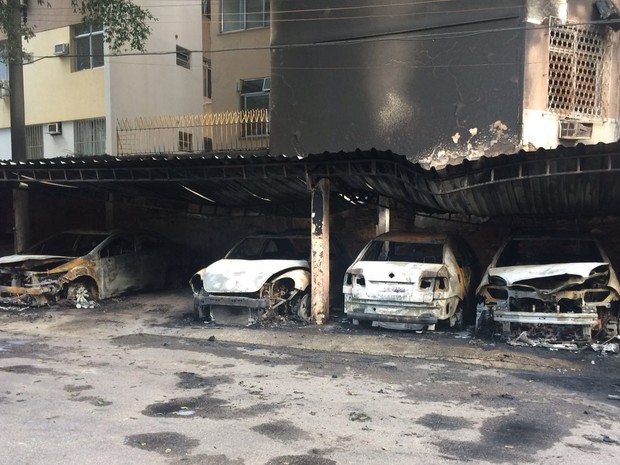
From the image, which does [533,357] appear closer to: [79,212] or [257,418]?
[257,418]

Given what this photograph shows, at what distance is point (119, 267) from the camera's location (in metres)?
12.0

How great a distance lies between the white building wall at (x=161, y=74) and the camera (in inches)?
686

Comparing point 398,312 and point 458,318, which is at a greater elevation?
point 398,312

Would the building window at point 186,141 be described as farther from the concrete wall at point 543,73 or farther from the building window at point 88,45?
the concrete wall at point 543,73

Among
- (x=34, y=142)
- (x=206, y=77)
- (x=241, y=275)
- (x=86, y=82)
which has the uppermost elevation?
(x=206, y=77)

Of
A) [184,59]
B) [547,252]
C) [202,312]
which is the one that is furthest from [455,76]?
[184,59]

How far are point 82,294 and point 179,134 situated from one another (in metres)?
7.68

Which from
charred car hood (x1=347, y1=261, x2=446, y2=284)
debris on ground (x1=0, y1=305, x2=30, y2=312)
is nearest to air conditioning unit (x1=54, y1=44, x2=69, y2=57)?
debris on ground (x1=0, y1=305, x2=30, y2=312)

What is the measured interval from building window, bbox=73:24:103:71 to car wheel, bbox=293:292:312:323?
39.7ft

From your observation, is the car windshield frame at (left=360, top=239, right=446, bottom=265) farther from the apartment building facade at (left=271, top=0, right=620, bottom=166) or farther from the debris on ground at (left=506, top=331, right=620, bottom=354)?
the apartment building facade at (left=271, top=0, right=620, bottom=166)

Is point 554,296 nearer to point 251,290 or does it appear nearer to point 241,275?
point 251,290

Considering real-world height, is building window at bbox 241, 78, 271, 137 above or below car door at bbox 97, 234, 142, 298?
above

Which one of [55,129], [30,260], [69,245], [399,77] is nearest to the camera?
[30,260]

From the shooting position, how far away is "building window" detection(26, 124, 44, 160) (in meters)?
19.0
